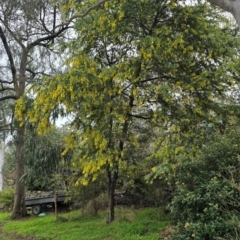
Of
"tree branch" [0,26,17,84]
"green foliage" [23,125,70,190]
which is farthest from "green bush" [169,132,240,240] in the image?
"tree branch" [0,26,17,84]

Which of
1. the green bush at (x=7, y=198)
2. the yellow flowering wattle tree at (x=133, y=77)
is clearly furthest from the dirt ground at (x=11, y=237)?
the green bush at (x=7, y=198)

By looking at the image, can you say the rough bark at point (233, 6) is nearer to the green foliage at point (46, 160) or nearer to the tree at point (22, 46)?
the green foliage at point (46, 160)

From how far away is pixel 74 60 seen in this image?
8.01 meters

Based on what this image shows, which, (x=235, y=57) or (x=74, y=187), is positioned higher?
(x=235, y=57)

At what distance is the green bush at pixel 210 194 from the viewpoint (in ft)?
14.3

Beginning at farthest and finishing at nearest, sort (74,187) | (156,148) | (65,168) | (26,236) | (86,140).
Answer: (65,168) → (74,187) → (26,236) → (86,140) → (156,148)

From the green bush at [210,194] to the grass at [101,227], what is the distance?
2.51 meters

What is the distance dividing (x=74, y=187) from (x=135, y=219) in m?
2.53

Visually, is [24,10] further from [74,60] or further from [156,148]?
[156,148]

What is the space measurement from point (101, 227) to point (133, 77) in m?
4.04

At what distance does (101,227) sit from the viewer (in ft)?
29.3

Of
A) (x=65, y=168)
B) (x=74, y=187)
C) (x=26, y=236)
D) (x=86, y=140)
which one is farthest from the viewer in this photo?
(x=65, y=168)

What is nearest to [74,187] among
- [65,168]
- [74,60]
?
[65,168]

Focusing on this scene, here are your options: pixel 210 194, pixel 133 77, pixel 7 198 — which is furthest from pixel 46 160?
pixel 210 194
